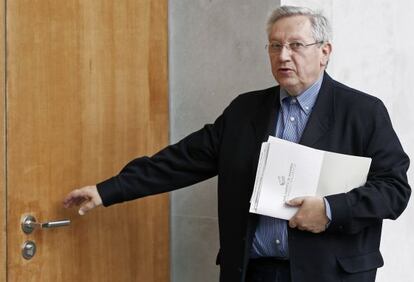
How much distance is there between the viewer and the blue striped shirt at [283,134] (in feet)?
7.26

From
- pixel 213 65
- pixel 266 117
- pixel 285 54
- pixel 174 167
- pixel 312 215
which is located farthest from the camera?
pixel 213 65

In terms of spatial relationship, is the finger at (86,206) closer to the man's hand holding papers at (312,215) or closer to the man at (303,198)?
the man at (303,198)

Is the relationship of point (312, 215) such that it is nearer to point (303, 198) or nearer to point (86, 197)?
point (303, 198)

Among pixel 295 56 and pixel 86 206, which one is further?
pixel 86 206

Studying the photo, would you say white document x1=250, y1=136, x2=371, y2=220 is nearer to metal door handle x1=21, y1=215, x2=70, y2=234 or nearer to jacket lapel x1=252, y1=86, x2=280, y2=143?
jacket lapel x1=252, y1=86, x2=280, y2=143

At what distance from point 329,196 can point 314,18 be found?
24.0 inches

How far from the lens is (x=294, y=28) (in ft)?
7.39

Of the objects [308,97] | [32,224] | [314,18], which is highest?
[314,18]

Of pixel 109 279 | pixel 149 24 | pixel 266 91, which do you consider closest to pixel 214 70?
pixel 149 24

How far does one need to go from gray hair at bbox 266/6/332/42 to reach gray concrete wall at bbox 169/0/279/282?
0.54 metres

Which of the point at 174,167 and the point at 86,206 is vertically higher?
the point at 174,167

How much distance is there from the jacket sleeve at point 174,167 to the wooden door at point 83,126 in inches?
8.4

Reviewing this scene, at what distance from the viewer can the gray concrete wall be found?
288cm

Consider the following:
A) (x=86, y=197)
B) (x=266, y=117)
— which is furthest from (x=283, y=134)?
(x=86, y=197)
